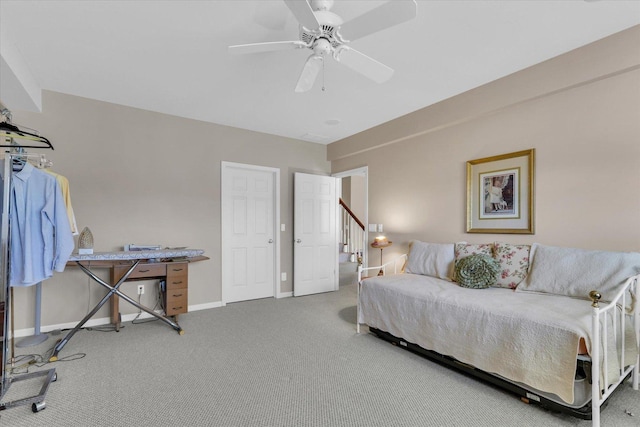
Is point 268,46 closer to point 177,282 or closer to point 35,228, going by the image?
point 35,228

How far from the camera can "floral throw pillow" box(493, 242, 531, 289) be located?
272 cm

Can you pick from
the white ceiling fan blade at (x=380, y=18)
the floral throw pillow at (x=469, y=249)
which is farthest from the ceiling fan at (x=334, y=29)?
the floral throw pillow at (x=469, y=249)

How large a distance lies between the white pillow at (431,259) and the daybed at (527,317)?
0.7 inches

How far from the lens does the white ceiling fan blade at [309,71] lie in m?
2.08

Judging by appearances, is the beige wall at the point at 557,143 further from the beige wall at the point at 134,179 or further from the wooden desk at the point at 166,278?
the wooden desk at the point at 166,278

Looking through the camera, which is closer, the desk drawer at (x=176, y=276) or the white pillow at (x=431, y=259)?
the white pillow at (x=431, y=259)

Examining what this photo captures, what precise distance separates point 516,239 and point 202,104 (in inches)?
148

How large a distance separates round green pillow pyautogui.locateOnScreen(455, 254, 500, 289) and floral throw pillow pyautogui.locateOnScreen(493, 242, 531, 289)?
0.06 meters

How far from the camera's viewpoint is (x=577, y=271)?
2.33m

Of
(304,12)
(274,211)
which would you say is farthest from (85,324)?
(304,12)

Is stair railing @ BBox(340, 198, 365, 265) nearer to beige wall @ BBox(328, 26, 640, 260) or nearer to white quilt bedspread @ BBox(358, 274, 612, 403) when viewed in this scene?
beige wall @ BBox(328, 26, 640, 260)

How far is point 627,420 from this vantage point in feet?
Answer: 5.85

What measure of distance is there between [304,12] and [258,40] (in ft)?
3.05

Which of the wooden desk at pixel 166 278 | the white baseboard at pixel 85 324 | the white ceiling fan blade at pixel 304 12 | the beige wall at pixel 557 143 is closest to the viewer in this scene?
the white ceiling fan blade at pixel 304 12
